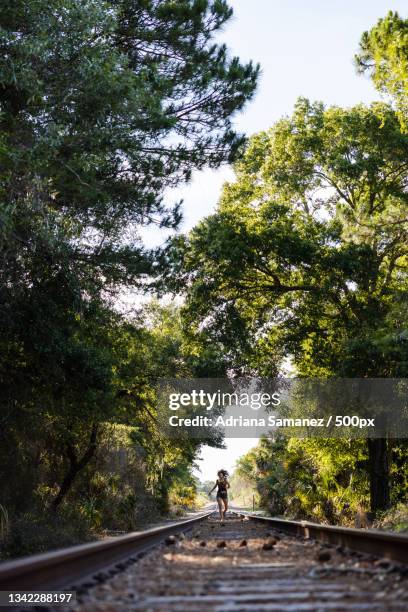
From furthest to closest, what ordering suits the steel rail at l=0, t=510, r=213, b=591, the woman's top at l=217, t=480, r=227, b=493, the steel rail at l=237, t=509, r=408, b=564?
the woman's top at l=217, t=480, r=227, b=493
the steel rail at l=237, t=509, r=408, b=564
the steel rail at l=0, t=510, r=213, b=591

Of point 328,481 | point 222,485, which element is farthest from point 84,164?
point 328,481

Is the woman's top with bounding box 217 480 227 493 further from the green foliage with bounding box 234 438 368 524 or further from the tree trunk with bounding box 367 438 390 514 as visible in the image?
the tree trunk with bounding box 367 438 390 514

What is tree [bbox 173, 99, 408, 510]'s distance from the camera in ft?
66.0

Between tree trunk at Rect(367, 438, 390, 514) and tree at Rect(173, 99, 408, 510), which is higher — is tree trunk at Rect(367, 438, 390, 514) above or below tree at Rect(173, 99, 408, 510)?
below

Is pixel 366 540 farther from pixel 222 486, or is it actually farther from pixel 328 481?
pixel 328 481

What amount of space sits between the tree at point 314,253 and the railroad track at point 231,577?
11.7m

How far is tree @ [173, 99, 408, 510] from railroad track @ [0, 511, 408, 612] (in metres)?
11.7

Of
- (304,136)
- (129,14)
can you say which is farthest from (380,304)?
(129,14)

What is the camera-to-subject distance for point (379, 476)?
21266mm

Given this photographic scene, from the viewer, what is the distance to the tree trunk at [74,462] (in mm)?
20453

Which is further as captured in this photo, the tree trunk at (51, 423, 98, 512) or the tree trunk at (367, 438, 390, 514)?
the tree trunk at (367, 438, 390, 514)

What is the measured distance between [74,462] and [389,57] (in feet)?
46.4

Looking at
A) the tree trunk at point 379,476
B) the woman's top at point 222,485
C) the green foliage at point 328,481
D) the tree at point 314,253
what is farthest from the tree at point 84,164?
the green foliage at point 328,481

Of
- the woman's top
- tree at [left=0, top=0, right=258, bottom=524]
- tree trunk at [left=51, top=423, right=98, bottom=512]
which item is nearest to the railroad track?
tree at [left=0, top=0, right=258, bottom=524]
